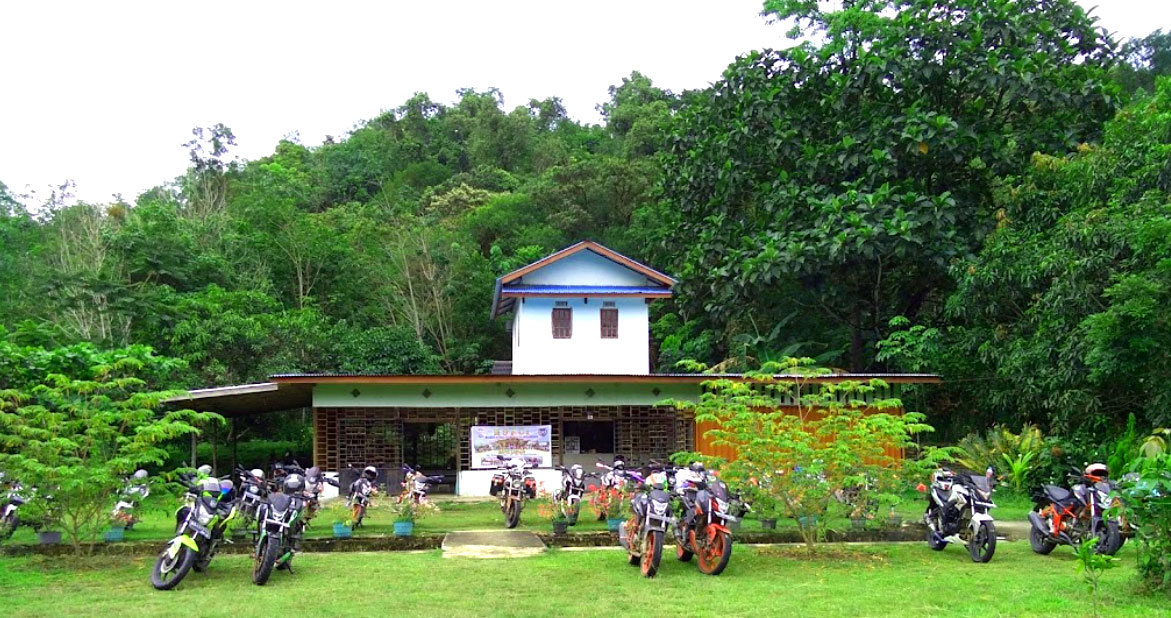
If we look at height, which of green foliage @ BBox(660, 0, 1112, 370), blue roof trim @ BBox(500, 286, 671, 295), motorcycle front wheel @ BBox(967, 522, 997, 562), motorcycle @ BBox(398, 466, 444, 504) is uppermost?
green foliage @ BBox(660, 0, 1112, 370)

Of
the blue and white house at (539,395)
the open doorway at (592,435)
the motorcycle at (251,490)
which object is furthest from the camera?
the open doorway at (592,435)

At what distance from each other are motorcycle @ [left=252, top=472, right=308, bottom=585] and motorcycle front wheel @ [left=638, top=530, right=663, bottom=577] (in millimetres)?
3167

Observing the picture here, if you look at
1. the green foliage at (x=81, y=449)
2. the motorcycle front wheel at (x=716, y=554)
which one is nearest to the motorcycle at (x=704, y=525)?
the motorcycle front wheel at (x=716, y=554)

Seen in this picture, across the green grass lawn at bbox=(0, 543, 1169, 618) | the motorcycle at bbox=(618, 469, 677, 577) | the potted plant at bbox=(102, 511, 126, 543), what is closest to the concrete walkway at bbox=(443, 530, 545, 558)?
the green grass lawn at bbox=(0, 543, 1169, 618)

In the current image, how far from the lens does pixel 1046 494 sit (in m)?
9.81

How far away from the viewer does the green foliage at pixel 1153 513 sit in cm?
691

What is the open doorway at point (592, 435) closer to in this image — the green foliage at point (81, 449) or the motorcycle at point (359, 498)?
the motorcycle at point (359, 498)

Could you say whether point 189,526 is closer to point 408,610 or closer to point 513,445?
point 408,610

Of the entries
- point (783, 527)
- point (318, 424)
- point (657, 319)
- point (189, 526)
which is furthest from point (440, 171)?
point (189, 526)

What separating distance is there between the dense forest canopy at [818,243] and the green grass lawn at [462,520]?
297 centimetres

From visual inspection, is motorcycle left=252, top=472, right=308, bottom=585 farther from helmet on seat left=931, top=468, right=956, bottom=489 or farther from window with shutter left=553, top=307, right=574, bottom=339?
window with shutter left=553, top=307, right=574, bottom=339

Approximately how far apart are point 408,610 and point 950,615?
3853 mm

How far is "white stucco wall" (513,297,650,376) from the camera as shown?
66.9ft

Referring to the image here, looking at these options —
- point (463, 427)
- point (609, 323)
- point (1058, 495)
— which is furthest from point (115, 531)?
point (609, 323)
